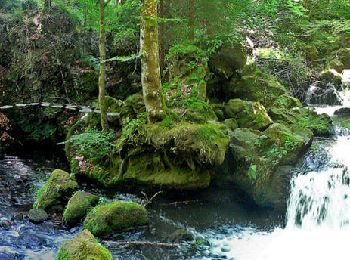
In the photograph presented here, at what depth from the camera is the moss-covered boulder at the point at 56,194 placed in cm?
984

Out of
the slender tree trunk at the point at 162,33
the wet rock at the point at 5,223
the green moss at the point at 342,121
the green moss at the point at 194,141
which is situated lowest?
the wet rock at the point at 5,223

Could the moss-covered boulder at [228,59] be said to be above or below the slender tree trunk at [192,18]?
below

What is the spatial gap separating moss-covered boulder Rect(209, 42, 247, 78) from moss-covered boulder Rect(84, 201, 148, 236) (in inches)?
243

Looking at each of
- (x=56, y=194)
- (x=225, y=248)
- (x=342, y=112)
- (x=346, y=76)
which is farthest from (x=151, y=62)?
(x=346, y=76)

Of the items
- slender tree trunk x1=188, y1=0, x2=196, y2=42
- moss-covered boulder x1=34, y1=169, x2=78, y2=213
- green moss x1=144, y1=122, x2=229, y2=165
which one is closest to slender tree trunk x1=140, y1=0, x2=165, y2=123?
green moss x1=144, y1=122, x2=229, y2=165

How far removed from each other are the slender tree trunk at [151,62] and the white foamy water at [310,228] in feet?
11.6

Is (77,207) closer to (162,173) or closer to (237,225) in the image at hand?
(162,173)

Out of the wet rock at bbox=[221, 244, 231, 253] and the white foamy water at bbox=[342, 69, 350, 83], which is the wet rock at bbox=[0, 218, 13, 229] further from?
the white foamy water at bbox=[342, 69, 350, 83]

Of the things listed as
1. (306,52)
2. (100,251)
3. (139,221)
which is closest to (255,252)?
(139,221)

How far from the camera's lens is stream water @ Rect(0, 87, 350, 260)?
8242mm

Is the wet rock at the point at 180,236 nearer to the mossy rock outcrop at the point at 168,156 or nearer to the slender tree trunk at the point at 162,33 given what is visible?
the mossy rock outcrop at the point at 168,156

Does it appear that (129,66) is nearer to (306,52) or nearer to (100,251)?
(306,52)

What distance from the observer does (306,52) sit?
69.5 ft

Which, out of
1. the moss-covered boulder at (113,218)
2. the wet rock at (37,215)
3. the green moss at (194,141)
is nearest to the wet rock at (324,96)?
the green moss at (194,141)
